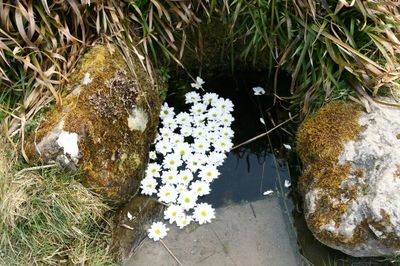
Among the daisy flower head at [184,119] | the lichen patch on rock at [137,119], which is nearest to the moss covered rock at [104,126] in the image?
the lichen patch on rock at [137,119]

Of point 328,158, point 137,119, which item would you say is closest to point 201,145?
point 137,119

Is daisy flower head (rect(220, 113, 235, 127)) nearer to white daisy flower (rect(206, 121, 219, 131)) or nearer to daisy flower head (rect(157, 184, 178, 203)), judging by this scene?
white daisy flower (rect(206, 121, 219, 131))

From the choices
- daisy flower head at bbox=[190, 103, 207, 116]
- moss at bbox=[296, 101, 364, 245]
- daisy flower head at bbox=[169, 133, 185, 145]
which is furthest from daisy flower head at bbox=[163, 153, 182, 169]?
moss at bbox=[296, 101, 364, 245]

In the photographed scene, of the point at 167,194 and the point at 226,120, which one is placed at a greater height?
the point at 226,120

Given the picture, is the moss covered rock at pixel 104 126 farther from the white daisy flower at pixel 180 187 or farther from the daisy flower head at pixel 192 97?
the daisy flower head at pixel 192 97

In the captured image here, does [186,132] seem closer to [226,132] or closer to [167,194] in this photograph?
[226,132]

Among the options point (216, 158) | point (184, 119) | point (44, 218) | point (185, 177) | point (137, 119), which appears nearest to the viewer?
point (44, 218)
